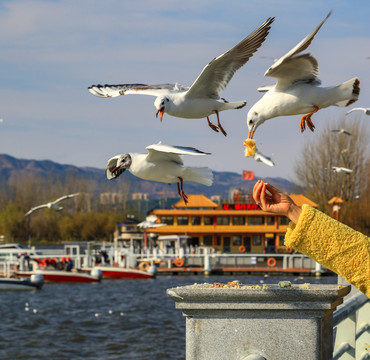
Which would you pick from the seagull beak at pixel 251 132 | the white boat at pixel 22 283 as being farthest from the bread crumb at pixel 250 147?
the white boat at pixel 22 283

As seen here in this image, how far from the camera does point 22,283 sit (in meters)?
47.9

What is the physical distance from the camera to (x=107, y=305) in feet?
137

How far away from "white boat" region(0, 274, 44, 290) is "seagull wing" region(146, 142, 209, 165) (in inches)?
1760

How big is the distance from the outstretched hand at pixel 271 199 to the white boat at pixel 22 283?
149 feet

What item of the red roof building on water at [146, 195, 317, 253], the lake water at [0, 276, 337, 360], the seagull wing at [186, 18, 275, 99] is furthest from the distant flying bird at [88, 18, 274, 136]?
the red roof building on water at [146, 195, 317, 253]

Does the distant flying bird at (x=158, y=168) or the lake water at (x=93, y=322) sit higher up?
the distant flying bird at (x=158, y=168)

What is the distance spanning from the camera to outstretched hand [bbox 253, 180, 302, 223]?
3582 millimetres

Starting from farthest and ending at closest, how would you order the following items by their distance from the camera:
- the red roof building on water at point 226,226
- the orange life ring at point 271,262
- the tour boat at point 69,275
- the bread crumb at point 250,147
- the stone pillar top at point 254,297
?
the red roof building on water at point 226,226, the orange life ring at point 271,262, the tour boat at point 69,275, the stone pillar top at point 254,297, the bread crumb at point 250,147

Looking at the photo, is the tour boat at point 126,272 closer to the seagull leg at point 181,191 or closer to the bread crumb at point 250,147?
the seagull leg at point 181,191

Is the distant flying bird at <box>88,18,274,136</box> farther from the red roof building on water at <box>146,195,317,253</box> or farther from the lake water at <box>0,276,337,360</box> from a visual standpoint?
the red roof building on water at <box>146,195,317,253</box>

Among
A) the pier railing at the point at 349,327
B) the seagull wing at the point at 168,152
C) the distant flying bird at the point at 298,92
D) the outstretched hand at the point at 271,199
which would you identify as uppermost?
the distant flying bird at the point at 298,92

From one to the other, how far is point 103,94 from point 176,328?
28.2 metres

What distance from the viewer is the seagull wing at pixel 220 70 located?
4316mm

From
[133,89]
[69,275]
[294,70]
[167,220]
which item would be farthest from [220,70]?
[167,220]
